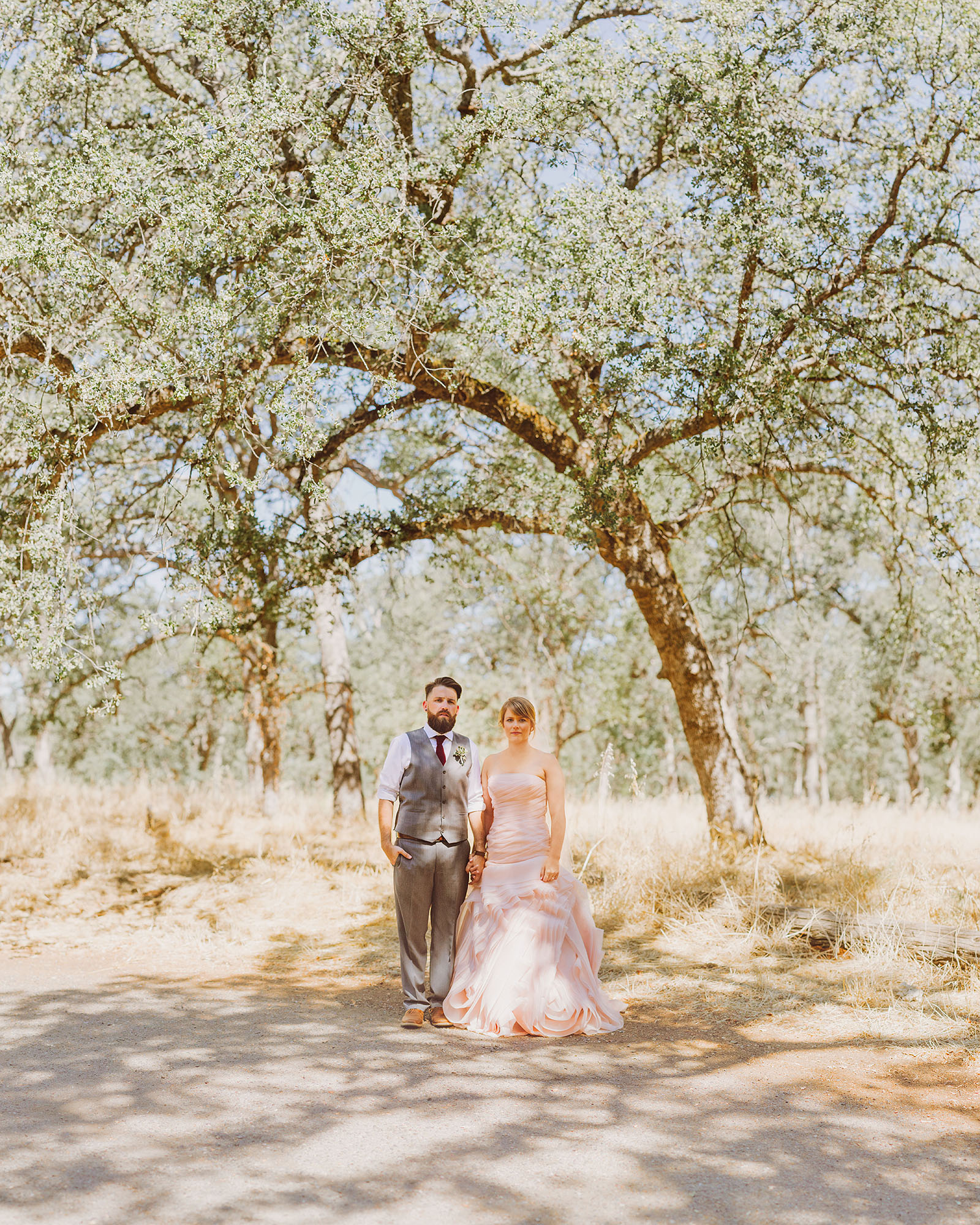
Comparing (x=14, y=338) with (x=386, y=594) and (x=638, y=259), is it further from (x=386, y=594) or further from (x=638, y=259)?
(x=386, y=594)

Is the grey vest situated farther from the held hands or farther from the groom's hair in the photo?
the held hands

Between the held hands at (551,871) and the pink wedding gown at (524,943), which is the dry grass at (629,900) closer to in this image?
the pink wedding gown at (524,943)

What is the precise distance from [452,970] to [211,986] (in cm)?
185

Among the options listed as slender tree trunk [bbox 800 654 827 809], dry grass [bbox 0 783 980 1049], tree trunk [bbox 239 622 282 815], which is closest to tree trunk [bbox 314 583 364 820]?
tree trunk [bbox 239 622 282 815]

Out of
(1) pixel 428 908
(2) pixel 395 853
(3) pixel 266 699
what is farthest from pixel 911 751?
(2) pixel 395 853

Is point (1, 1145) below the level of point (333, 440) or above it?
below

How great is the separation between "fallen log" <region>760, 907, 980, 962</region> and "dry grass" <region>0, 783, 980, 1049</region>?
10cm

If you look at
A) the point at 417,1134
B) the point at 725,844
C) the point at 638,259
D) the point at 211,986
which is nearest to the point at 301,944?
the point at 211,986

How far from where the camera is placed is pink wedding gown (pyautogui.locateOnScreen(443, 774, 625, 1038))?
5973mm

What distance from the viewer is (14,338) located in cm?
848

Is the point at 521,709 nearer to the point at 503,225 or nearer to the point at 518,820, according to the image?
the point at 518,820

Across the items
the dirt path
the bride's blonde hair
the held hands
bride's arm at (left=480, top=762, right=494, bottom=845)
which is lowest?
the dirt path

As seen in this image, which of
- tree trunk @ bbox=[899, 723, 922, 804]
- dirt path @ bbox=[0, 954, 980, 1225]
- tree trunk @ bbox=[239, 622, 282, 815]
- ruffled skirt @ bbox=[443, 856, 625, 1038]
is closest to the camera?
dirt path @ bbox=[0, 954, 980, 1225]

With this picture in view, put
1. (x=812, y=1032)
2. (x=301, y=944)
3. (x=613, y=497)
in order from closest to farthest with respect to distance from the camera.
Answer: (x=812, y=1032) → (x=301, y=944) → (x=613, y=497)
